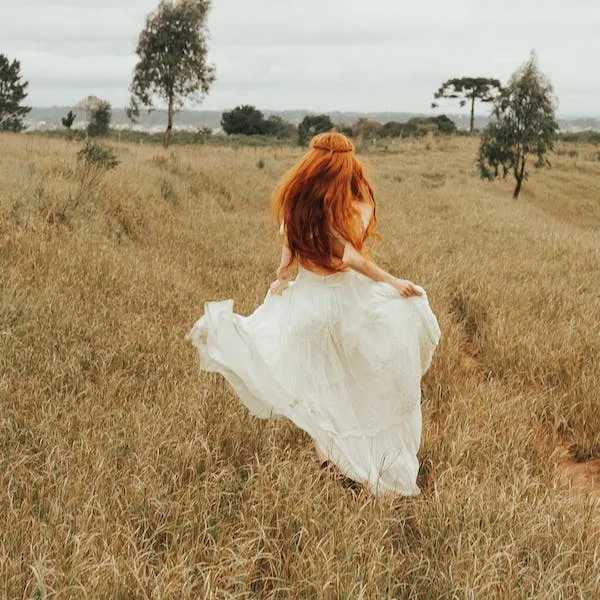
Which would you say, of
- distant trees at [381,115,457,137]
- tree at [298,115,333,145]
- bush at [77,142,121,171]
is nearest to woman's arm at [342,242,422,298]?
bush at [77,142,121,171]

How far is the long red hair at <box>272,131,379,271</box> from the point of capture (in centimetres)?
325

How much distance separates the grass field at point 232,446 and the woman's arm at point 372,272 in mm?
847

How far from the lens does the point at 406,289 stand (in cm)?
317

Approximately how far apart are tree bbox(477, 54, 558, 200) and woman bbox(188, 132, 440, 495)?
23886mm

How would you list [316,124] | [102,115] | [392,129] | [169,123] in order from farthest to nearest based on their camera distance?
[392,129]
[316,124]
[102,115]
[169,123]

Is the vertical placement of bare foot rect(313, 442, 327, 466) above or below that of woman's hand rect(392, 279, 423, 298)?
below

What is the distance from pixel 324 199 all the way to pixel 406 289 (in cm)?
68

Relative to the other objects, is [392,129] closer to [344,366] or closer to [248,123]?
[248,123]

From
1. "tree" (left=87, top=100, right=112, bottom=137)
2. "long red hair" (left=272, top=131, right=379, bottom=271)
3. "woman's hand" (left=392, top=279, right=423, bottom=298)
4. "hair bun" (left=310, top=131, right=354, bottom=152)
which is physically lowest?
"woman's hand" (left=392, top=279, right=423, bottom=298)

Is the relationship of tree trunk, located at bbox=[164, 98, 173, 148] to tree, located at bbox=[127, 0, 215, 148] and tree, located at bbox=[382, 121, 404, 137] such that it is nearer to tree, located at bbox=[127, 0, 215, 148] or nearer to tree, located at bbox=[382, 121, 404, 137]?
tree, located at bbox=[127, 0, 215, 148]

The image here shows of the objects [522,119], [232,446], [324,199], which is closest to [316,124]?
[522,119]

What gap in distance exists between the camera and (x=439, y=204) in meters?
16.8

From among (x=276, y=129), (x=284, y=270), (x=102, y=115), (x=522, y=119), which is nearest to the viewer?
(x=284, y=270)

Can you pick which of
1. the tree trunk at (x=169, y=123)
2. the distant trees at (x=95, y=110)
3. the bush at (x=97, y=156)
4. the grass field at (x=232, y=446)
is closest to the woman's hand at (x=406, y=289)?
the grass field at (x=232, y=446)
